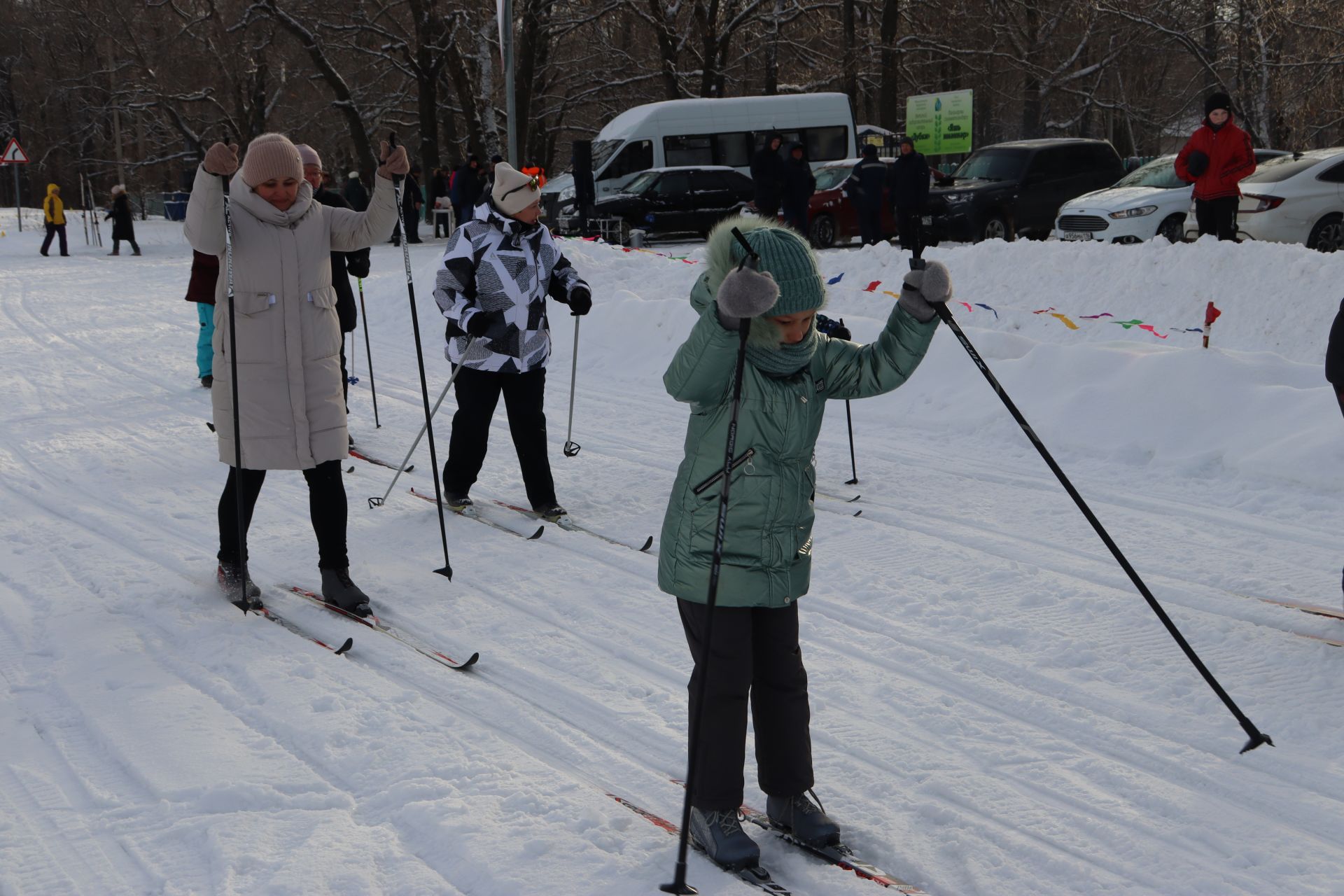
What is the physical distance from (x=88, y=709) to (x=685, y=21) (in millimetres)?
31064

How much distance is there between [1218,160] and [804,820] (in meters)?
9.81

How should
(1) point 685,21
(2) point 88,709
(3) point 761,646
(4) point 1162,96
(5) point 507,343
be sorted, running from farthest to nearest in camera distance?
(4) point 1162,96
(1) point 685,21
(5) point 507,343
(2) point 88,709
(3) point 761,646

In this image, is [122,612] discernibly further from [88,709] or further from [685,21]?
[685,21]

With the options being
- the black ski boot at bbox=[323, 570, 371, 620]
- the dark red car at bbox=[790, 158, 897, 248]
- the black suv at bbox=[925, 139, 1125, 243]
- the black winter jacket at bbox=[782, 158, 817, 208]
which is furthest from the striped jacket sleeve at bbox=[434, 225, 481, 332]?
the dark red car at bbox=[790, 158, 897, 248]

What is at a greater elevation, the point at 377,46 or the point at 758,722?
the point at 377,46

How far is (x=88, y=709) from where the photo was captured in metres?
4.05

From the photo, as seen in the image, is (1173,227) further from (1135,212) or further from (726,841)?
(726,841)

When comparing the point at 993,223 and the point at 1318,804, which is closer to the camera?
the point at 1318,804

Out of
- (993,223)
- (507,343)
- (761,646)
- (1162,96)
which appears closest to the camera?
(761,646)

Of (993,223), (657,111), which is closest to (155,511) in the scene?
(993,223)

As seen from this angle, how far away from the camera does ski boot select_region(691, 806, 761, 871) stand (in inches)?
122

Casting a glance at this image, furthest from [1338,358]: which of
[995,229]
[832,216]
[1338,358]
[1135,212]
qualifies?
[832,216]

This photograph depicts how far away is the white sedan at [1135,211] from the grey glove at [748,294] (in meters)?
12.9

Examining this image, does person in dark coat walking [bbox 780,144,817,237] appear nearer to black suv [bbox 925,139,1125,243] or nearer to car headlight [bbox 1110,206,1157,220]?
black suv [bbox 925,139,1125,243]
